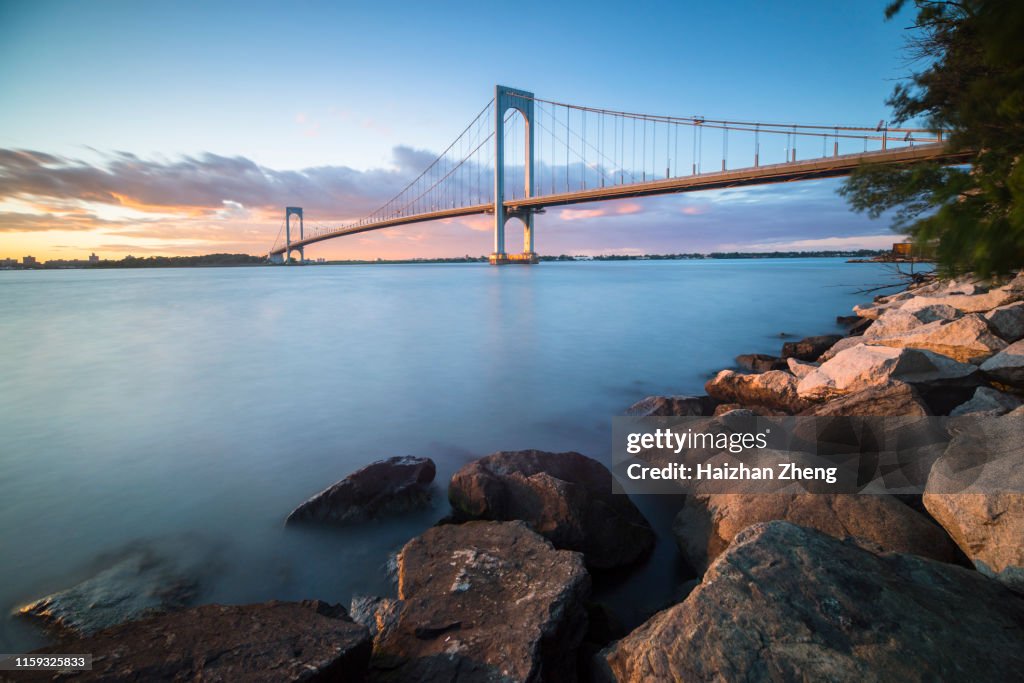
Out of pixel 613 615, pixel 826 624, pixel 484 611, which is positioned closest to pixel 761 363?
pixel 613 615

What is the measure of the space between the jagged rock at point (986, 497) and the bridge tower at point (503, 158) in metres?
38.6

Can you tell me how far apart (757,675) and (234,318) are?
17.9m

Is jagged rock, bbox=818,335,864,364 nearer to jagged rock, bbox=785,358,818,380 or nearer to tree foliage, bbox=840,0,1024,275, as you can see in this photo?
jagged rock, bbox=785,358,818,380

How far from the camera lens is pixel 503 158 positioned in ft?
133

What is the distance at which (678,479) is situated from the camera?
3836mm

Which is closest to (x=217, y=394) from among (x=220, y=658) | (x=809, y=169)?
(x=220, y=658)

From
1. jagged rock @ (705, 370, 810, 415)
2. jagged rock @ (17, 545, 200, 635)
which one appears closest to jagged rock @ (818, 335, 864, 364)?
jagged rock @ (705, 370, 810, 415)

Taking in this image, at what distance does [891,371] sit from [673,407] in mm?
1932

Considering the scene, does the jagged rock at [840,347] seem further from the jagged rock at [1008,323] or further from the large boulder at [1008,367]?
the large boulder at [1008,367]

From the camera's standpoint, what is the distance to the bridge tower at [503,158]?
39.7 metres

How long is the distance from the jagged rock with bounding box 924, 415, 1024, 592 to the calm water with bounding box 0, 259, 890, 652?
1.43m

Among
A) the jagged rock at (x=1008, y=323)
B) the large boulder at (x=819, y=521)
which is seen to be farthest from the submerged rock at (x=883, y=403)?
the jagged rock at (x=1008, y=323)

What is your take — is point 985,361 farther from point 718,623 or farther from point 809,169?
point 809,169

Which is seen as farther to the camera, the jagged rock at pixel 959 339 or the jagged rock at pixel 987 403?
the jagged rock at pixel 959 339
